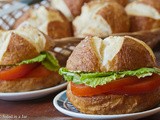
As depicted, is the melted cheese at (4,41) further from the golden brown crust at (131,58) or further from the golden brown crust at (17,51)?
Result: the golden brown crust at (131,58)

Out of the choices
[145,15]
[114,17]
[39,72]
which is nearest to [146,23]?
[145,15]

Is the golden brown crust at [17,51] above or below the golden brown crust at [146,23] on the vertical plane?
above

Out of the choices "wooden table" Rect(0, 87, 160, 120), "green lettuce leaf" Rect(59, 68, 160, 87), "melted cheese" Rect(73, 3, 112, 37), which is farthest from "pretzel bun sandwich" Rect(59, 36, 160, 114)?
"melted cheese" Rect(73, 3, 112, 37)

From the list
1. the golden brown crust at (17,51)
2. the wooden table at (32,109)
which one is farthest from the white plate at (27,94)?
the golden brown crust at (17,51)

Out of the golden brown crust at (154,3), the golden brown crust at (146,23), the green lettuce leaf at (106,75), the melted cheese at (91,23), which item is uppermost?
the green lettuce leaf at (106,75)

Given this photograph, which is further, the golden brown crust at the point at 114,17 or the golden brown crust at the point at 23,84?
the golden brown crust at the point at 114,17

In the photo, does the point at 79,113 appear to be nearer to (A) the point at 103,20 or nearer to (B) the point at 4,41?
(B) the point at 4,41

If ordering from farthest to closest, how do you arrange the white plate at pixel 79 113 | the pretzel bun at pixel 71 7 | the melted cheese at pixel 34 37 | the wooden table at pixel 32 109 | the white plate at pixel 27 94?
the pretzel bun at pixel 71 7, the melted cheese at pixel 34 37, the white plate at pixel 27 94, the wooden table at pixel 32 109, the white plate at pixel 79 113
